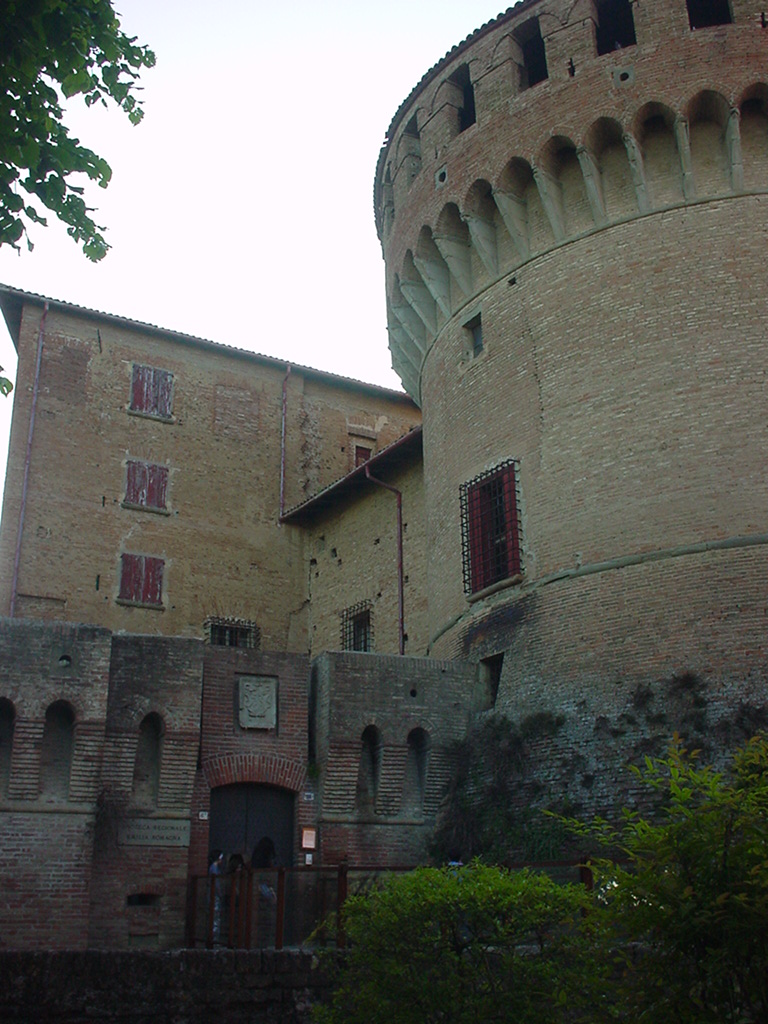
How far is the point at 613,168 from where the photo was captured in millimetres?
17078

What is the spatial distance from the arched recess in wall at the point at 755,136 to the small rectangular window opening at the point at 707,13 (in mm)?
2076

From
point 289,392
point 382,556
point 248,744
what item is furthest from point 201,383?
point 248,744

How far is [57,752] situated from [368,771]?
4.40m

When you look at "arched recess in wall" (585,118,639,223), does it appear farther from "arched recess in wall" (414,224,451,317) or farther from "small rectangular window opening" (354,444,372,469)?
"small rectangular window opening" (354,444,372,469)

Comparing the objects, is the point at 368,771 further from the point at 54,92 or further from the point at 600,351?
the point at 54,92

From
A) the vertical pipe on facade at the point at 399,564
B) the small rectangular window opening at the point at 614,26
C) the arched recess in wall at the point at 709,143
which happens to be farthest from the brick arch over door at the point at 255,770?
the small rectangular window opening at the point at 614,26

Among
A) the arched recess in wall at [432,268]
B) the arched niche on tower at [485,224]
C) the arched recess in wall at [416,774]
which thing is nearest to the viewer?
the arched recess in wall at [416,774]

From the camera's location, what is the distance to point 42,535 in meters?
24.1

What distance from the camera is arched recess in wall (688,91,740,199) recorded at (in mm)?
16312

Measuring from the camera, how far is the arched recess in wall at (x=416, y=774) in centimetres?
1617

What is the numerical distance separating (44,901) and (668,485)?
9552 mm

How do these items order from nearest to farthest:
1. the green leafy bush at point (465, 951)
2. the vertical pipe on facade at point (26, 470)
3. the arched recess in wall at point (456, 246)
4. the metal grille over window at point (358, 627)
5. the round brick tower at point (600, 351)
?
the green leafy bush at point (465, 951) < the round brick tower at point (600, 351) < the arched recess in wall at point (456, 246) < the vertical pipe on facade at point (26, 470) < the metal grille over window at point (358, 627)

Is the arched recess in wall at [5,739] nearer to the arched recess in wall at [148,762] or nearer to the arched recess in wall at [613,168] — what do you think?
the arched recess in wall at [148,762]

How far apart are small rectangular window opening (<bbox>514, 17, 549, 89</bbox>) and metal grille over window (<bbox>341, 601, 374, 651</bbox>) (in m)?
10.9
